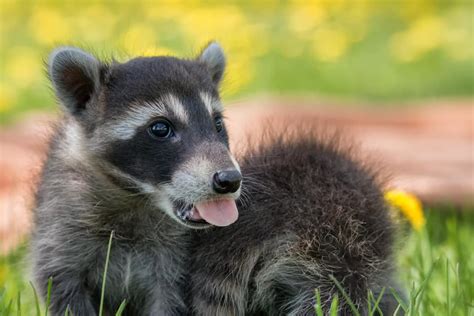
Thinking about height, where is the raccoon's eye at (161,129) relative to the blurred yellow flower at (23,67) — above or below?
below

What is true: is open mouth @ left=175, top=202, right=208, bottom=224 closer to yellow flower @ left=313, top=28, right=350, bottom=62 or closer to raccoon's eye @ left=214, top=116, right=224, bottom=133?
raccoon's eye @ left=214, top=116, right=224, bottom=133

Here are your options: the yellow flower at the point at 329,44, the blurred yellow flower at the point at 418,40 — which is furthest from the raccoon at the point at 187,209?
the blurred yellow flower at the point at 418,40

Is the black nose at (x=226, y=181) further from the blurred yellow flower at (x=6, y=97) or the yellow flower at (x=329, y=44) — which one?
the yellow flower at (x=329, y=44)

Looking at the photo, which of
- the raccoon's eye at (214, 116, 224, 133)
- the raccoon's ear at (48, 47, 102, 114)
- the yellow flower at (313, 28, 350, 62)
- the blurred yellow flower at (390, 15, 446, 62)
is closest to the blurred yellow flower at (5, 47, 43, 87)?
the yellow flower at (313, 28, 350, 62)

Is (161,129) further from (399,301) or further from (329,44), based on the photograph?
(329,44)

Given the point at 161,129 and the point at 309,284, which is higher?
the point at 161,129

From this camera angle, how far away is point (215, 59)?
4660mm

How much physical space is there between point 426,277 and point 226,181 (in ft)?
3.57

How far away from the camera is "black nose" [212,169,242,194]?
141 inches

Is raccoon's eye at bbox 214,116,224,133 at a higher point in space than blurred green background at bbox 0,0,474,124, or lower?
lower

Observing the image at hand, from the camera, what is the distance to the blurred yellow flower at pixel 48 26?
13.5 m

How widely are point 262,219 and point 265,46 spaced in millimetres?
9832

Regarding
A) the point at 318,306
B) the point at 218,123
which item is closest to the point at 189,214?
the point at 218,123

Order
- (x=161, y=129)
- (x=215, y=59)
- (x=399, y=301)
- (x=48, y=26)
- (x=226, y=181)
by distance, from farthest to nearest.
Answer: (x=48, y=26), (x=215, y=59), (x=161, y=129), (x=399, y=301), (x=226, y=181)
